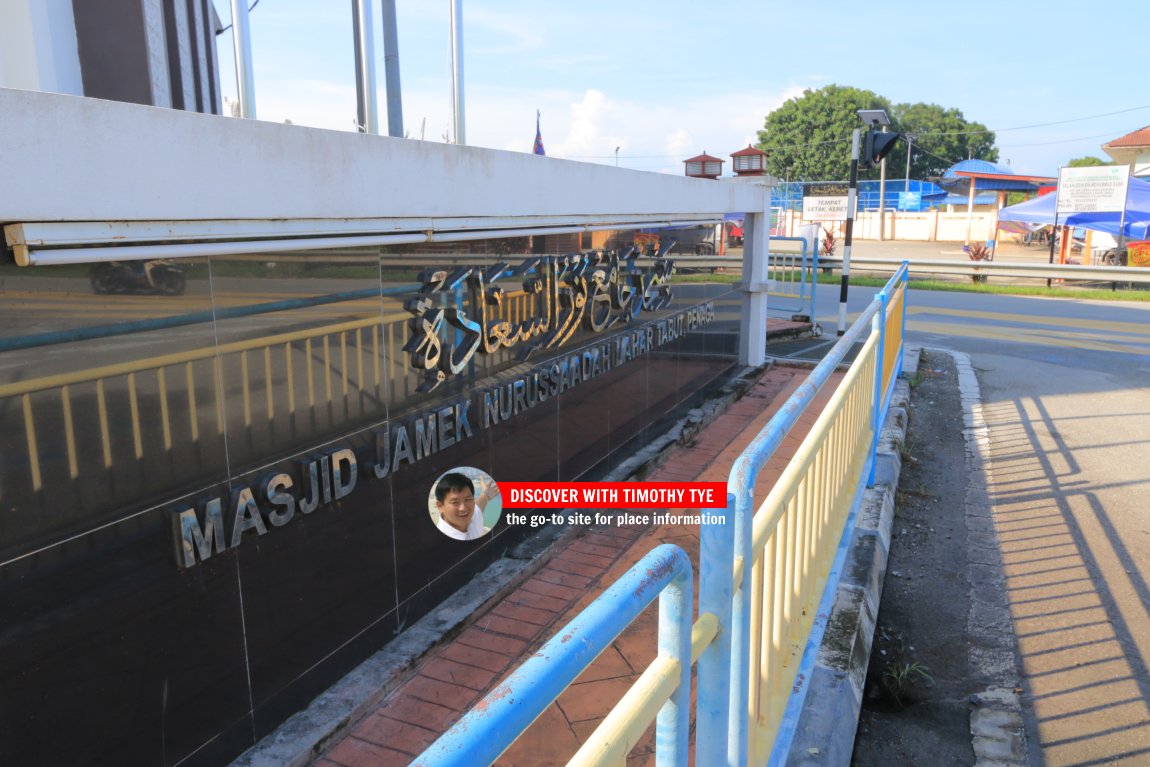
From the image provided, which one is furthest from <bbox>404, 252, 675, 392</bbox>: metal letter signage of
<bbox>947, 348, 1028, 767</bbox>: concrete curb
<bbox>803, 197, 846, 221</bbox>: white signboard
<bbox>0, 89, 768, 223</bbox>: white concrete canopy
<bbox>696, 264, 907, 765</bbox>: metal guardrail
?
<bbox>803, 197, 846, 221</bbox>: white signboard

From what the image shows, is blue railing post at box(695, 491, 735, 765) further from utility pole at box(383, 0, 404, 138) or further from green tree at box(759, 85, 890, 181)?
green tree at box(759, 85, 890, 181)

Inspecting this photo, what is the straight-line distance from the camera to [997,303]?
18.1 meters

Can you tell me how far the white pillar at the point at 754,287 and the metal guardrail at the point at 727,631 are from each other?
645 cm

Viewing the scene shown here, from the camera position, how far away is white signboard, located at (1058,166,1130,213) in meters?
23.9

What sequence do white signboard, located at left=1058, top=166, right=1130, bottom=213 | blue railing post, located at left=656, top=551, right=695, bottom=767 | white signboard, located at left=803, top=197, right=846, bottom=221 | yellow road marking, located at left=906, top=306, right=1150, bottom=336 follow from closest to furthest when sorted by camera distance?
blue railing post, located at left=656, top=551, right=695, bottom=767
yellow road marking, located at left=906, top=306, right=1150, bottom=336
white signboard, located at left=1058, top=166, right=1130, bottom=213
white signboard, located at left=803, top=197, right=846, bottom=221

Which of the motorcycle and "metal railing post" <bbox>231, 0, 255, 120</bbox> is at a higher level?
"metal railing post" <bbox>231, 0, 255, 120</bbox>

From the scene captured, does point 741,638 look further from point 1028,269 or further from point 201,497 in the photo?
point 1028,269

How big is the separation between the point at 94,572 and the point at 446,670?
1780mm

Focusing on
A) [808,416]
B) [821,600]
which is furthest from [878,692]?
[808,416]

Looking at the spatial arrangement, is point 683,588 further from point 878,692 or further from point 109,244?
point 878,692

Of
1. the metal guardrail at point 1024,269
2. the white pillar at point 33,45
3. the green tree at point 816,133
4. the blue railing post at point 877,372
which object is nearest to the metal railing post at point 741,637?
the blue railing post at point 877,372

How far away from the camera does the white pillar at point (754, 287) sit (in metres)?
10.1

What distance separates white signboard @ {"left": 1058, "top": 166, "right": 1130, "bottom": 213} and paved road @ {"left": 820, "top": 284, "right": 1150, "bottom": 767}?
14114 mm

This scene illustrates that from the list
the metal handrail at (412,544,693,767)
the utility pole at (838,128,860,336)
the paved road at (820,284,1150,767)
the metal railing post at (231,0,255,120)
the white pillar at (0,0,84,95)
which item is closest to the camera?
the metal handrail at (412,544,693,767)
